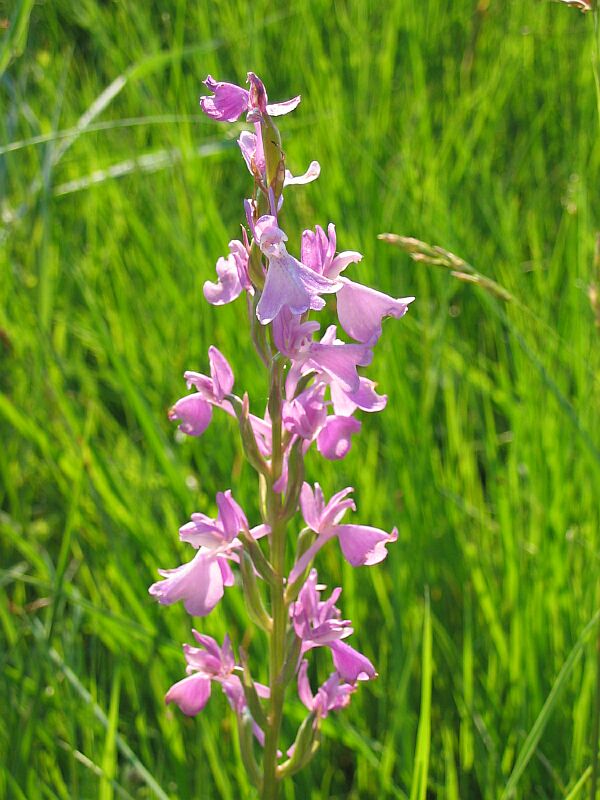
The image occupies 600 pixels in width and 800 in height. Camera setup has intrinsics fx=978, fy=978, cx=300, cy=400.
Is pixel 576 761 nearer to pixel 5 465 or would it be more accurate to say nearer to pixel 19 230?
pixel 5 465

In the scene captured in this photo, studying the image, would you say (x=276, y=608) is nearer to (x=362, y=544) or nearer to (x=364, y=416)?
(x=362, y=544)

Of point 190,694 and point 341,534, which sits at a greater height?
point 341,534

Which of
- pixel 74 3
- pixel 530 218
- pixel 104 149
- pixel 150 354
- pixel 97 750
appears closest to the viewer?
pixel 97 750

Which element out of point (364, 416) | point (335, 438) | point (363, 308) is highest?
point (363, 308)

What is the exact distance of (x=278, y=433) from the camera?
3.10 feet

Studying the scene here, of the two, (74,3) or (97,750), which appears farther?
(74,3)

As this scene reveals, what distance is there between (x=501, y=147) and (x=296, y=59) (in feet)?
2.13

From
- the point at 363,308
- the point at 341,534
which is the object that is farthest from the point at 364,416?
the point at 363,308

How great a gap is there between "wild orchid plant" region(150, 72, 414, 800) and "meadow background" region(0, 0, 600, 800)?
203 mm

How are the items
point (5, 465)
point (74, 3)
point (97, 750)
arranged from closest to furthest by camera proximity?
point (97, 750)
point (5, 465)
point (74, 3)

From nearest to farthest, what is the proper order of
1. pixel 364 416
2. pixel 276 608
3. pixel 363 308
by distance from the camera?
pixel 363 308 → pixel 276 608 → pixel 364 416

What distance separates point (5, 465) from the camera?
1.80 meters

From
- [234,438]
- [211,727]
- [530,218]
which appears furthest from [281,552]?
[530,218]

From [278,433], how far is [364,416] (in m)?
1.04
